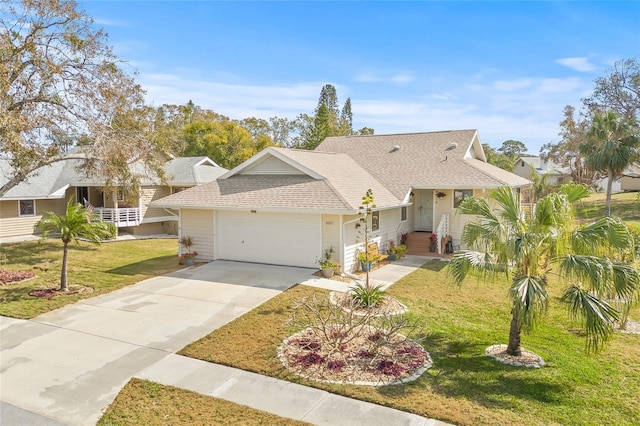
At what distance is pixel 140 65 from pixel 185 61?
196 centimetres

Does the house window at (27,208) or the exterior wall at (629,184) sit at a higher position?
the exterior wall at (629,184)

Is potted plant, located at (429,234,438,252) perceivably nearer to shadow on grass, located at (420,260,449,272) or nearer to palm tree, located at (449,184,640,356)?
shadow on grass, located at (420,260,449,272)

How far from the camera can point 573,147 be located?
143 ft

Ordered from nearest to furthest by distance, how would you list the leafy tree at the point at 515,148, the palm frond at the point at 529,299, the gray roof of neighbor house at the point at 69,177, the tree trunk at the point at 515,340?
1. the palm frond at the point at 529,299
2. the tree trunk at the point at 515,340
3. the gray roof of neighbor house at the point at 69,177
4. the leafy tree at the point at 515,148

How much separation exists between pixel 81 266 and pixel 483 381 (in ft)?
51.6

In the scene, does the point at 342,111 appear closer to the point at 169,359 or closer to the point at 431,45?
the point at 431,45

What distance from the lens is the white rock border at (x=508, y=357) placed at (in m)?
7.69

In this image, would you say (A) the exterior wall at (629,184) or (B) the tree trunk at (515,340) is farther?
(A) the exterior wall at (629,184)

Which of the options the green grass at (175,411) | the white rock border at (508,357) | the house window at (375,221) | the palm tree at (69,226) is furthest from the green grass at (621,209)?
the palm tree at (69,226)

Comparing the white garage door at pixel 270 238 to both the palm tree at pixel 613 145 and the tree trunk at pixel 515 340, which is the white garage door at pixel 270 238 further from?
the palm tree at pixel 613 145

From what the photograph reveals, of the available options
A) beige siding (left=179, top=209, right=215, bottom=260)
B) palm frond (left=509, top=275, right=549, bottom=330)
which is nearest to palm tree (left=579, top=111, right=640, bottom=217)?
palm frond (left=509, top=275, right=549, bottom=330)

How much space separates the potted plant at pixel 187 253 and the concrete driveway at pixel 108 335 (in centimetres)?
193

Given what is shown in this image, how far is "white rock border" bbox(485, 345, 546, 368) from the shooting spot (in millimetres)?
7688

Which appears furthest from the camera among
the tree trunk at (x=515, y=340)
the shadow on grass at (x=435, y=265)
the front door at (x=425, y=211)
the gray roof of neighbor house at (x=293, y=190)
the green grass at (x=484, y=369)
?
the front door at (x=425, y=211)
